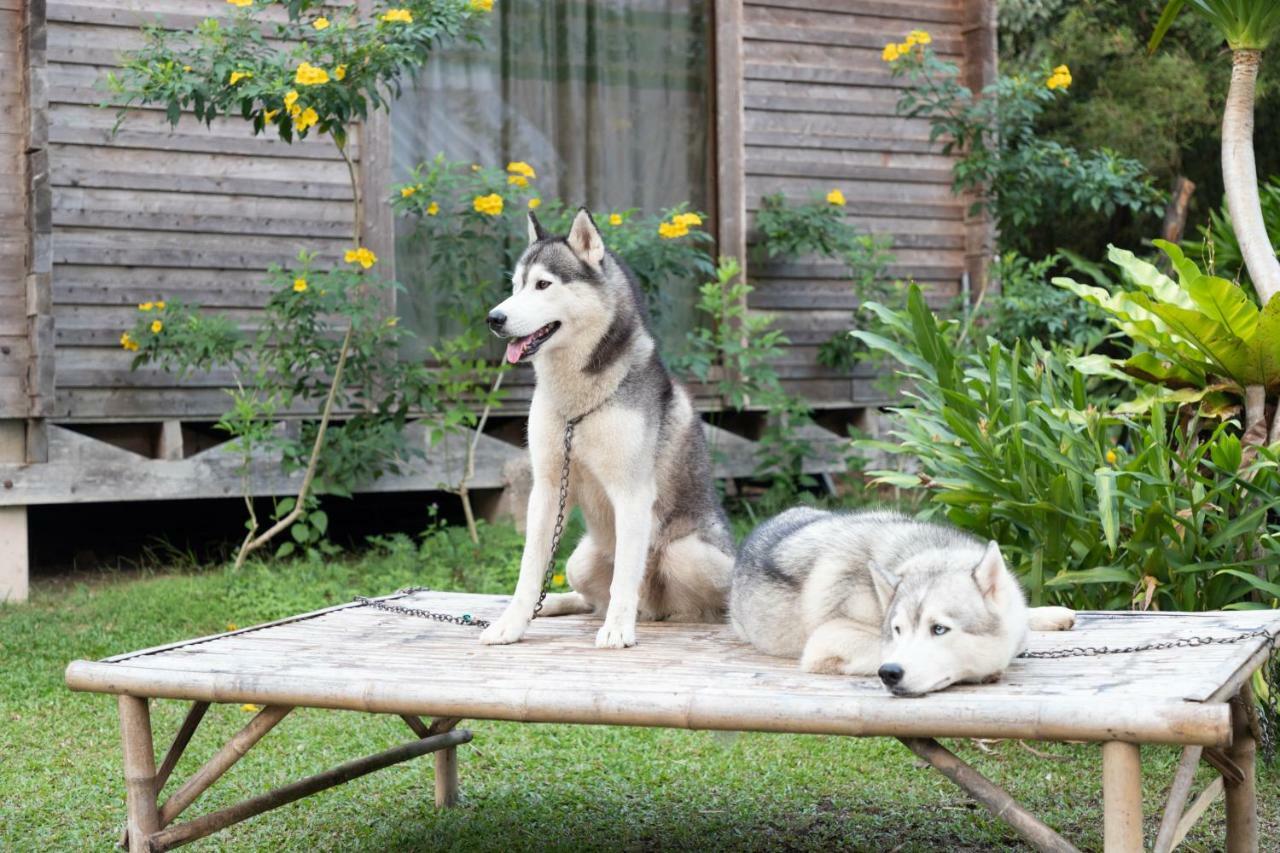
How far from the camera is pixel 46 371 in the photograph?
682 centimetres

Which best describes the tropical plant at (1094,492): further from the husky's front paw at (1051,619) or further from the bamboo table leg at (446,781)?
the bamboo table leg at (446,781)

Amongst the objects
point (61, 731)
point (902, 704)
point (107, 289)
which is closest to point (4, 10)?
point (107, 289)

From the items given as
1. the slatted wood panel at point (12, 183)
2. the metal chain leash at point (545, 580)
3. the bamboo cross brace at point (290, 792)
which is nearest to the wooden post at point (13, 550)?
the slatted wood panel at point (12, 183)

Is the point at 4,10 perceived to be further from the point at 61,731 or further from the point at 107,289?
the point at 61,731

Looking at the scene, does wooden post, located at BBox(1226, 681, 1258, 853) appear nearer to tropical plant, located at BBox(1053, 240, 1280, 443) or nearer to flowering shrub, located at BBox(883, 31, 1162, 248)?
tropical plant, located at BBox(1053, 240, 1280, 443)

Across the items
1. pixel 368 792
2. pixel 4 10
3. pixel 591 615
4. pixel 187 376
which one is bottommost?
pixel 368 792

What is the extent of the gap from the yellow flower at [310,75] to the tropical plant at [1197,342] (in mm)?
3630

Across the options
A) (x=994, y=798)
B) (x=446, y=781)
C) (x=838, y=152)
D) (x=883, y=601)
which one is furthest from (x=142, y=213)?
(x=994, y=798)

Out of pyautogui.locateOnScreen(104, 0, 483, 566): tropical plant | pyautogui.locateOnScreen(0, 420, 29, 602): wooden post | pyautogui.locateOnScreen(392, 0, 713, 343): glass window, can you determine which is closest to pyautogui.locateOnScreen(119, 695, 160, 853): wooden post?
pyautogui.locateOnScreen(104, 0, 483, 566): tropical plant

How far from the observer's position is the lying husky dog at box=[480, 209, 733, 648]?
370 cm

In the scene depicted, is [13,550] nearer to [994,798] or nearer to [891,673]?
[891,673]

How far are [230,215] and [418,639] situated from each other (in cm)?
445

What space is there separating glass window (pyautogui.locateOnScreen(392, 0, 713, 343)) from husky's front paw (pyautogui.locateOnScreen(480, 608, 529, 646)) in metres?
4.53

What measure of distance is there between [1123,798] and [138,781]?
2.38m
